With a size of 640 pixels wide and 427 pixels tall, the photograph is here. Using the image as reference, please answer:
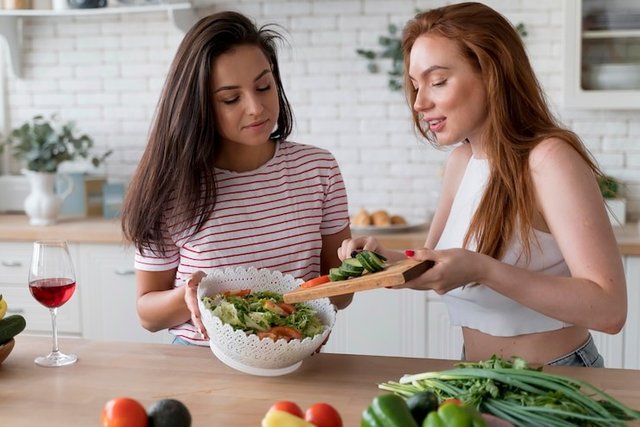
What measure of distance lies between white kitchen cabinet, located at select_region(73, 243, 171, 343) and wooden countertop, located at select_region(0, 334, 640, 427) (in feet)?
6.01

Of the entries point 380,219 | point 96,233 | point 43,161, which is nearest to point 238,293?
point 380,219

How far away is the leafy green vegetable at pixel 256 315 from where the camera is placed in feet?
5.94

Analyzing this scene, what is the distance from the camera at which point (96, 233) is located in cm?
390

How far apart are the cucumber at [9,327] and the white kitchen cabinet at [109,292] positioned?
1917mm

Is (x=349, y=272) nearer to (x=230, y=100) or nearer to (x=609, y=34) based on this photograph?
(x=230, y=100)

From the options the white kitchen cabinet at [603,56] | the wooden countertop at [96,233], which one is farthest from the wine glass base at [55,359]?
the white kitchen cabinet at [603,56]

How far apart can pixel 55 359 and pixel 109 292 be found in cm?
199

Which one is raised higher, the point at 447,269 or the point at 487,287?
the point at 447,269

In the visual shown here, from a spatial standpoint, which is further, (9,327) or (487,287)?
(487,287)

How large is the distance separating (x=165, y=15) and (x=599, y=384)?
10.7 ft

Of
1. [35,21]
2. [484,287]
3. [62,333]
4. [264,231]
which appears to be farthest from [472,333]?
[35,21]

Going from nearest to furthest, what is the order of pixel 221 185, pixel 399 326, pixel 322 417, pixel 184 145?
pixel 322 417 → pixel 184 145 → pixel 221 185 → pixel 399 326

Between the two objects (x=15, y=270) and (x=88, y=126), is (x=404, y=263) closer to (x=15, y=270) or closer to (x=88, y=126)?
(x=15, y=270)

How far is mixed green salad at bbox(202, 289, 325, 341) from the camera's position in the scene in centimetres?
181
